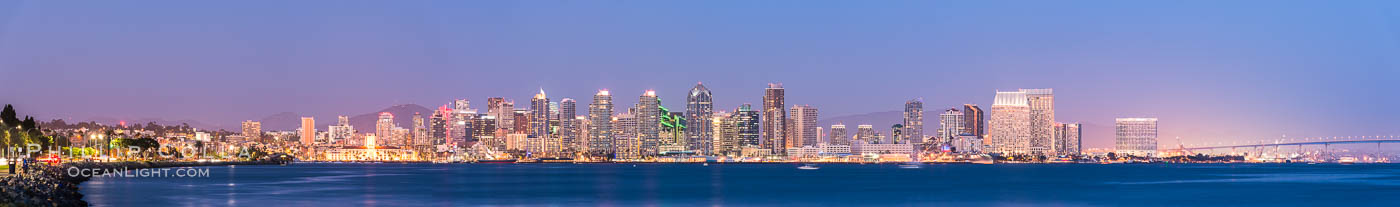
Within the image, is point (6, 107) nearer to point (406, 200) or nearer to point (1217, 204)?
point (406, 200)

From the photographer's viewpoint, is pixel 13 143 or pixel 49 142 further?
pixel 49 142

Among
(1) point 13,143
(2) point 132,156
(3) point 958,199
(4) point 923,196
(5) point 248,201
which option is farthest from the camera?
(2) point 132,156

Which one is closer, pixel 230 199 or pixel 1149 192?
pixel 230 199

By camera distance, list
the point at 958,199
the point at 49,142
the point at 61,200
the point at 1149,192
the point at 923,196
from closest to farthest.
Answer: the point at 61,200 < the point at 958,199 < the point at 923,196 < the point at 1149,192 < the point at 49,142

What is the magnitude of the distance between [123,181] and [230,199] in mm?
23282

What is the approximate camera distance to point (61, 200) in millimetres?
47625

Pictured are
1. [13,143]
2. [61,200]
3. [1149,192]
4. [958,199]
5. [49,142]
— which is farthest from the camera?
[49,142]

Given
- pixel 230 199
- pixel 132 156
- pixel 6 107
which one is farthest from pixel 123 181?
pixel 132 156

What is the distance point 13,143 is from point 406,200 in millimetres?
48384

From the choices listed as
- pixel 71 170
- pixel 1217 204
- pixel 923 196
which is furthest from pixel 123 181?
pixel 1217 204

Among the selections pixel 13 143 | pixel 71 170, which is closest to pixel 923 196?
pixel 71 170

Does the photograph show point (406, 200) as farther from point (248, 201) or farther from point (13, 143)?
point (13, 143)

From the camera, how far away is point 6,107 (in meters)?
107

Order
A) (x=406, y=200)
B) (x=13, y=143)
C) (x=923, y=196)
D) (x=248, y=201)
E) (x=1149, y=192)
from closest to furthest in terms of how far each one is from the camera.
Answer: (x=248, y=201), (x=406, y=200), (x=923, y=196), (x=1149, y=192), (x=13, y=143)
